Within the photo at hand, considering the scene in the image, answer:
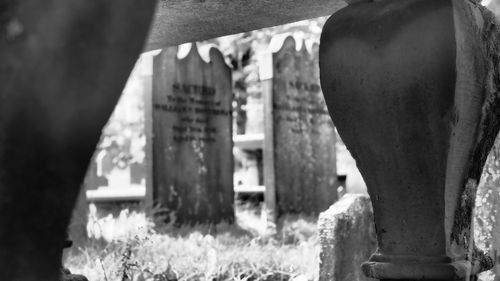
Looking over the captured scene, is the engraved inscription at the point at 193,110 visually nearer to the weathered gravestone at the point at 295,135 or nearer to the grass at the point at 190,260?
the weathered gravestone at the point at 295,135

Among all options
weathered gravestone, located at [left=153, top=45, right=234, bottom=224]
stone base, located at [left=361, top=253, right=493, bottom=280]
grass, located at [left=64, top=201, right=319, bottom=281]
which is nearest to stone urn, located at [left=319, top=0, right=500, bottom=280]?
stone base, located at [left=361, top=253, right=493, bottom=280]

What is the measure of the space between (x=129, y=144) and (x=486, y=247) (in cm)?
1461

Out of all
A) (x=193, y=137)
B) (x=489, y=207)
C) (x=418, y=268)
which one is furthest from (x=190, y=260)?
(x=193, y=137)

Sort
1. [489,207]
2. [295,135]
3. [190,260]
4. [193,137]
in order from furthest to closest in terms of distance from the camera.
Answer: [295,135]
[193,137]
[190,260]
[489,207]

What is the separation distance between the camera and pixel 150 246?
166 inches

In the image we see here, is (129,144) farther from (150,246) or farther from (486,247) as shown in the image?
(486,247)

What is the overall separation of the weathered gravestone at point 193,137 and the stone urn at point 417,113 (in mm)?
4940

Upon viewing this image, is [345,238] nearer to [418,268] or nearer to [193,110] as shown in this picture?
[418,268]

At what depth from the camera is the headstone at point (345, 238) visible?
3566 millimetres

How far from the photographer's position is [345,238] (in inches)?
144

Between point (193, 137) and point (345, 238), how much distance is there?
12.4 ft

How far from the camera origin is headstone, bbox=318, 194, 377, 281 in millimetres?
3566

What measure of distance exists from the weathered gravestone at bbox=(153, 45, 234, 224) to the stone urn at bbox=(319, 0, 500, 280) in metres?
4.94

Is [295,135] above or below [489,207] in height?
above
